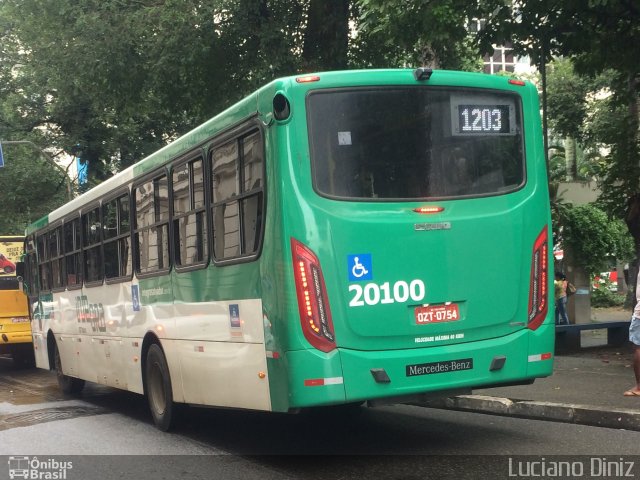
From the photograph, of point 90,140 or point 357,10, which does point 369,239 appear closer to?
point 357,10

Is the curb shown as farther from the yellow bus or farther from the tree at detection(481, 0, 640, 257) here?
the yellow bus

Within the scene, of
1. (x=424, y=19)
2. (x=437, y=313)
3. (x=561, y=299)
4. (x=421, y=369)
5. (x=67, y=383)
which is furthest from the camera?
(x=561, y=299)

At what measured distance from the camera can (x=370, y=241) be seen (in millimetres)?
6750

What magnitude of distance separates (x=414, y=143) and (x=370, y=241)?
0.90m

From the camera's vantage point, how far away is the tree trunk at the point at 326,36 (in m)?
17.3

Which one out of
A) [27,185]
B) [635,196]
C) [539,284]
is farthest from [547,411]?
[27,185]

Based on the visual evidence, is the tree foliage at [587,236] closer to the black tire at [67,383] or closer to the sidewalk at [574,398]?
the sidewalk at [574,398]

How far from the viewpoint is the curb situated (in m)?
8.23

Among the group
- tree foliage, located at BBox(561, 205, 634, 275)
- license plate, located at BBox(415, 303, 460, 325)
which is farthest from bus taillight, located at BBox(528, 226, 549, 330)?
tree foliage, located at BBox(561, 205, 634, 275)

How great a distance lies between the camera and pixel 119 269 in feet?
35.7

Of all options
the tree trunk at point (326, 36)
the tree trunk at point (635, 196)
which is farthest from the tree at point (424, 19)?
the tree trunk at point (326, 36)

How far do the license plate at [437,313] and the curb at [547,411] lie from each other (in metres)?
1.18

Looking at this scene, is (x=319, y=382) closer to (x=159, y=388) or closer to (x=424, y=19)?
Answer: (x=159, y=388)

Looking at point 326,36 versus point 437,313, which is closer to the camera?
point 437,313
